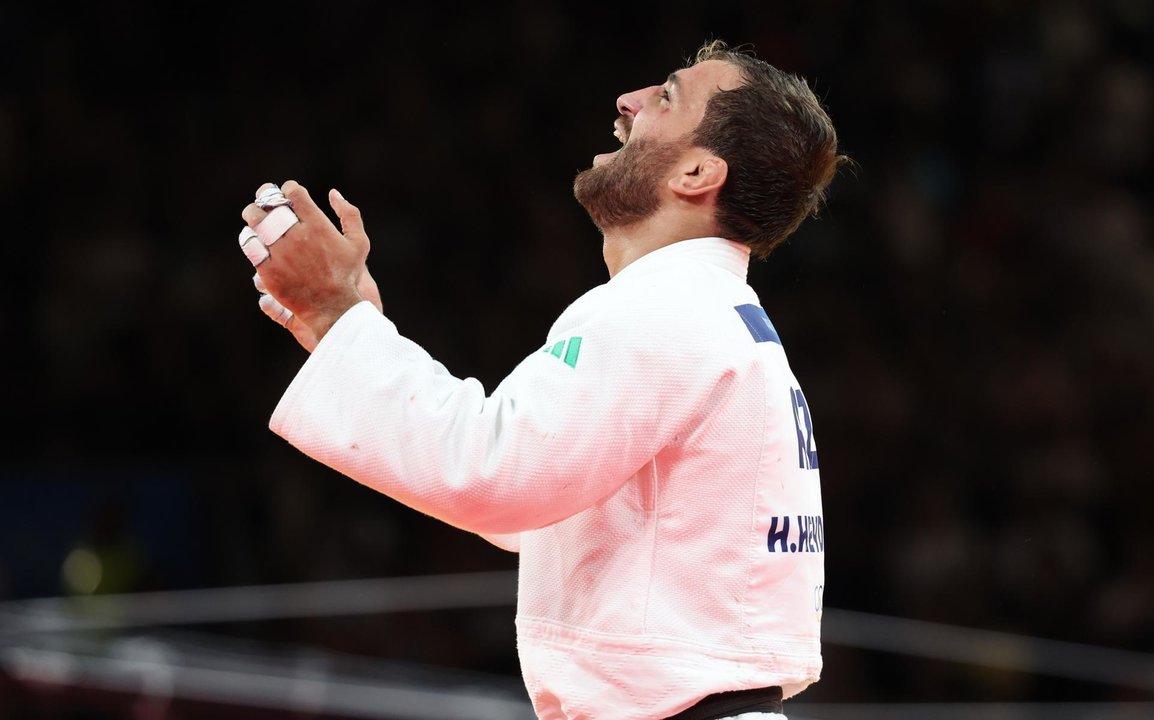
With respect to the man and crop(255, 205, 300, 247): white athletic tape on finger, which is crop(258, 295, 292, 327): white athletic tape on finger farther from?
crop(255, 205, 300, 247): white athletic tape on finger

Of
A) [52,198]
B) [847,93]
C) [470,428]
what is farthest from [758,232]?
[52,198]

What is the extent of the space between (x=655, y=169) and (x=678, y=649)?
0.83 m

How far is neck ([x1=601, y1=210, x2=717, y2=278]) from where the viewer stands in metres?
2.47

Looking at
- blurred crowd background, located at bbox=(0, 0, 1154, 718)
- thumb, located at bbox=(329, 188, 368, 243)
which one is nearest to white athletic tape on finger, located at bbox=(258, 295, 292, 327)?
thumb, located at bbox=(329, 188, 368, 243)

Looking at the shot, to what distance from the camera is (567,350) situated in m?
2.10

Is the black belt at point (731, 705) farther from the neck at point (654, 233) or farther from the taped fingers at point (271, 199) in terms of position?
the taped fingers at point (271, 199)

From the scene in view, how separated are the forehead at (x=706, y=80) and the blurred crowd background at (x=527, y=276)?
4310 mm

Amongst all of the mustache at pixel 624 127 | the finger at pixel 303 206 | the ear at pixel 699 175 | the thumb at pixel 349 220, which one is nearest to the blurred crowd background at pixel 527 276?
the mustache at pixel 624 127

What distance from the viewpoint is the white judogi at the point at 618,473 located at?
2.02 metres

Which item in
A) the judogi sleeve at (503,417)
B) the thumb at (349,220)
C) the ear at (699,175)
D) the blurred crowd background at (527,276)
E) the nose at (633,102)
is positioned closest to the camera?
the judogi sleeve at (503,417)

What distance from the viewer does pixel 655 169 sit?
248 centimetres

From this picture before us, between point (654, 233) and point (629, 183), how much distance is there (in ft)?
0.31

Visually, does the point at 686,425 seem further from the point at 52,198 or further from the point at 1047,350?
the point at 52,198

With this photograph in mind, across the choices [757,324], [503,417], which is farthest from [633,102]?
[503,417]
